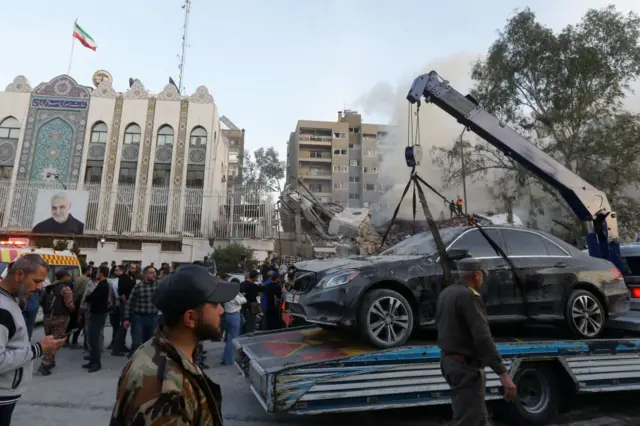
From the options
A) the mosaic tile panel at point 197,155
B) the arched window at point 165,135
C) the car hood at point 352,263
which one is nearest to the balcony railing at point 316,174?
the mosaic tile panel at point 197,155

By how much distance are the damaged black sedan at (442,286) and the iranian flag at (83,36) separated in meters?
36.0

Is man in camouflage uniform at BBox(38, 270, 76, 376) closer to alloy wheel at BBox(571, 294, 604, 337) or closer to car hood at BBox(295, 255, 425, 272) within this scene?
car hood at BBox(295, 255, 425, 272)

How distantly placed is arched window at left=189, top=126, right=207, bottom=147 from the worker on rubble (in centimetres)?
2959

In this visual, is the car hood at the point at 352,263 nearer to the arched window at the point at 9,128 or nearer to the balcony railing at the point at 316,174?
the arched window at the point at 9,128

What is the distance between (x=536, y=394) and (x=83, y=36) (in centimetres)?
3904

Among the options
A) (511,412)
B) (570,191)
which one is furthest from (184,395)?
(570,191)

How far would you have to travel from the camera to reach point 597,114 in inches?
837

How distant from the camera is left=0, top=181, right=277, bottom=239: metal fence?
26.4 m

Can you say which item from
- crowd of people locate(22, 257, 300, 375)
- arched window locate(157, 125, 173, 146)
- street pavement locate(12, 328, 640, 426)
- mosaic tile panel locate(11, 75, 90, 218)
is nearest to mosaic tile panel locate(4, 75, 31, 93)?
mosaic tile panel locate(11, 75, 90, 218)

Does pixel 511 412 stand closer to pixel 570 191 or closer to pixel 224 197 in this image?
pixel 570 191

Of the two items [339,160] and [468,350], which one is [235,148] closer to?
[339,160]

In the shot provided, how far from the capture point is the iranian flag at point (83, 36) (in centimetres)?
3231

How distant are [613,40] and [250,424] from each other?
970 inches

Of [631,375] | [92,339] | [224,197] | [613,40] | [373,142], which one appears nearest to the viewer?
[631,375]
